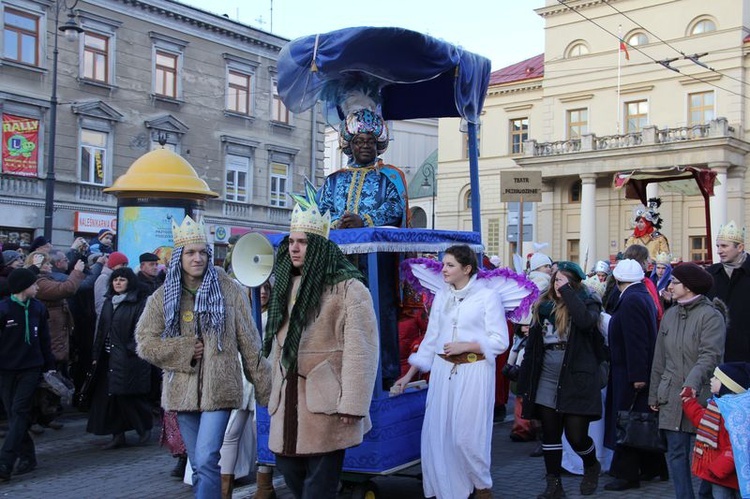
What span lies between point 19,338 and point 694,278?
5.65 metres

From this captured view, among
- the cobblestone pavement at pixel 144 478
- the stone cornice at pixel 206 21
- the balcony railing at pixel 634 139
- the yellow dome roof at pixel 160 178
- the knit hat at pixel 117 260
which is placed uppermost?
the stone cornice at pixel 206 21

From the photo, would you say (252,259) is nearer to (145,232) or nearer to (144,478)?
(144,478)

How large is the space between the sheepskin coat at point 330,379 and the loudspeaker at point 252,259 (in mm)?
763

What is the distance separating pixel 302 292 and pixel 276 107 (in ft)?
100

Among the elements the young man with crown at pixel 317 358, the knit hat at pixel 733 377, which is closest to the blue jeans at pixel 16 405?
the young man with crown at pixel 317 358

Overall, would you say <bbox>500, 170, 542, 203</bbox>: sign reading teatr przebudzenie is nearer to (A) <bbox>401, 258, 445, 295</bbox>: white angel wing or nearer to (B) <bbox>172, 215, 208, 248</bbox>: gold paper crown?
(A) <bbox>401, 258, 445, 295</bbox>: white angel wing

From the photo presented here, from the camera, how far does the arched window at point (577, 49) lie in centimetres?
4220

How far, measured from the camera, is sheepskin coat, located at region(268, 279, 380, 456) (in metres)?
4.43

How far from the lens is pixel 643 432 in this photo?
21.6ft

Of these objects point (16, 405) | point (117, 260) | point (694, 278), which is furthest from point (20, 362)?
point (694, 278)

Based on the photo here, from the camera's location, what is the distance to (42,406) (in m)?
8.02

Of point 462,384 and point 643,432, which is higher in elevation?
point 462,384

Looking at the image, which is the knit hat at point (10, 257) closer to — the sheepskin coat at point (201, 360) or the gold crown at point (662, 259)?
the sheepskin coat at point (201, 360)

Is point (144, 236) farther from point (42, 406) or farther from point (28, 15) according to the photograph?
point (28, 15)
